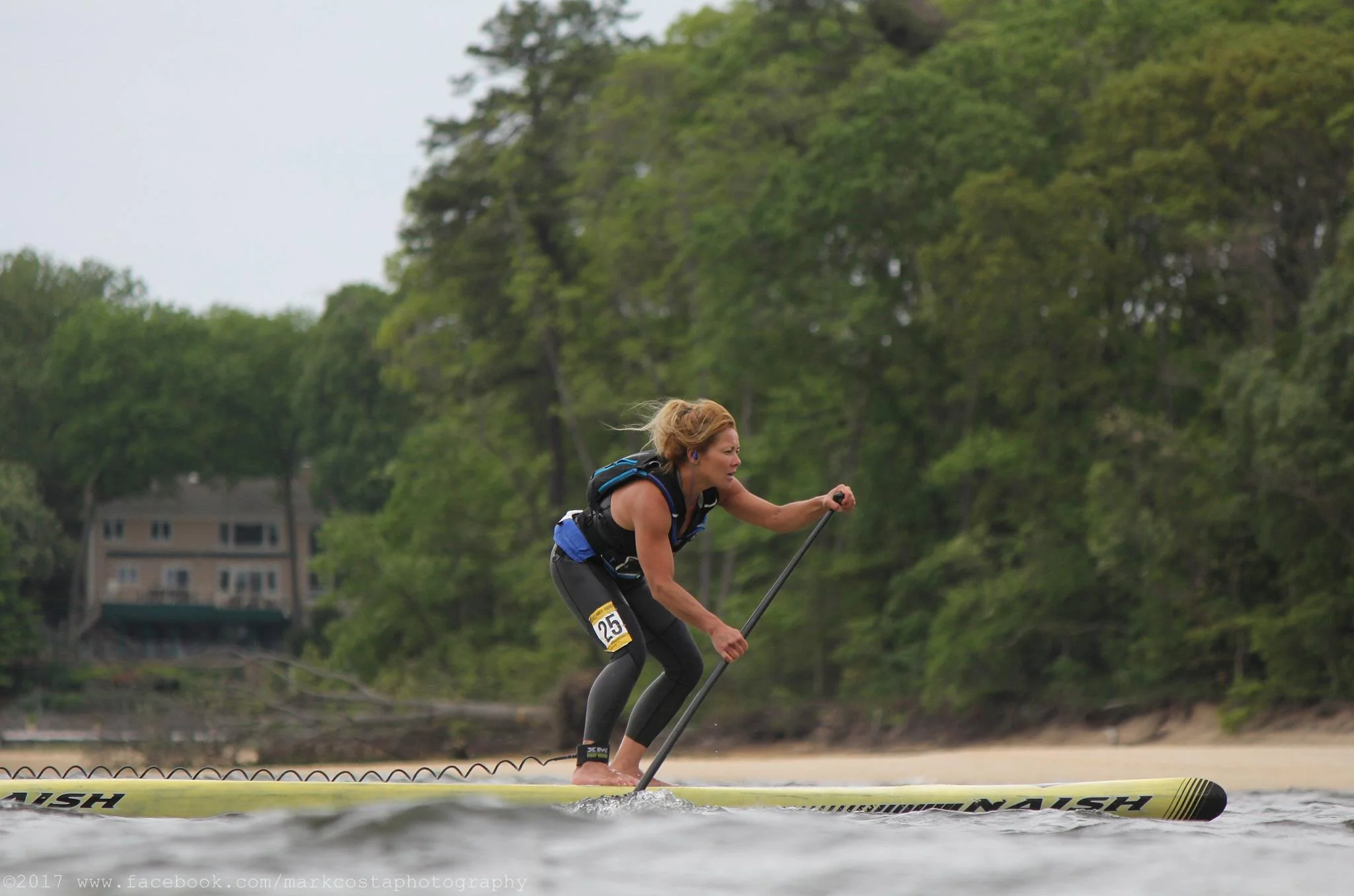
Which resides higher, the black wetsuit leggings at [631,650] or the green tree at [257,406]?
the green tree at [257,406]

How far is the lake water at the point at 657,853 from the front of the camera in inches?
189

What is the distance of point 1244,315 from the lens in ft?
69.2

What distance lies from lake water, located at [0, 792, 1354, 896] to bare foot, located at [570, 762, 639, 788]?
0.24 meters

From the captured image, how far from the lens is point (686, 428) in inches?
254

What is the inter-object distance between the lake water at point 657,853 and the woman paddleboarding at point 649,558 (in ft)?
1.48

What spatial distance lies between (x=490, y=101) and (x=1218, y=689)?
63.8 feet

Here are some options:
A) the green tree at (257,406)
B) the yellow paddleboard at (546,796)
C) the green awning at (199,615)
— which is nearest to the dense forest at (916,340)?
the yellow paddleboard at (546,796)

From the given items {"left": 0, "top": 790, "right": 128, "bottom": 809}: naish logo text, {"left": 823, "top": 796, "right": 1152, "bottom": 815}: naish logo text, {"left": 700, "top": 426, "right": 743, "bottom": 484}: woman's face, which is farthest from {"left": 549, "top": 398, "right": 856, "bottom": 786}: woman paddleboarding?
{"left": 0, "top": 790, "right": 128, "bottom": 809}: naish logo text

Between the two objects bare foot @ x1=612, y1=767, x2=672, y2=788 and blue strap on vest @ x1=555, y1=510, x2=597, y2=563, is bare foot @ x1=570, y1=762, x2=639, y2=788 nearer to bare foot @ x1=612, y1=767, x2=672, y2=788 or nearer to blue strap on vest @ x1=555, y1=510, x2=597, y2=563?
bare foot @ x1=612, y1=767, x2=672, y2=788

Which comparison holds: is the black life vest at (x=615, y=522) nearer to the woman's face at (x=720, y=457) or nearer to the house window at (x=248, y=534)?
the woman's face at (x=720, y=457)

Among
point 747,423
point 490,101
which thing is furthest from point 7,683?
point 747,423

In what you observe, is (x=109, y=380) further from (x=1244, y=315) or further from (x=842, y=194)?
(x=1244, y=315)

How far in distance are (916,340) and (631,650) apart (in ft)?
63.4

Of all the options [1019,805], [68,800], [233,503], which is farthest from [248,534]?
[1019,805]
